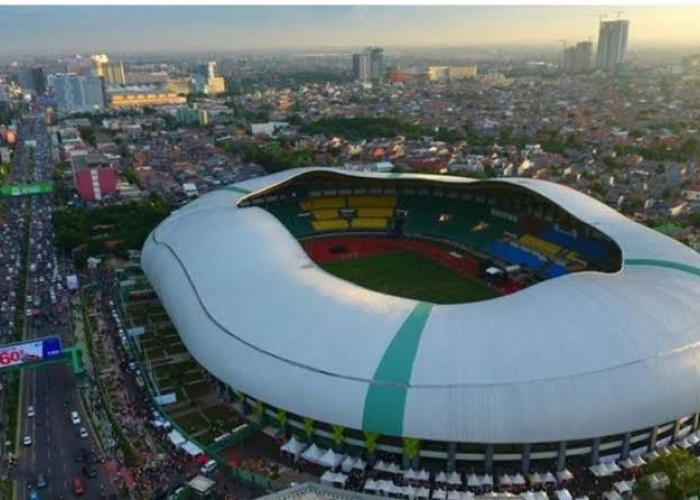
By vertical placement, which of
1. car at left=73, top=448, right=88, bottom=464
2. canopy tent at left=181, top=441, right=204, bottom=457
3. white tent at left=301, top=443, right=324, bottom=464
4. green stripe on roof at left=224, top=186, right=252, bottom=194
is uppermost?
green stripe on roof at left=224, top=186, right=252, bottom=194

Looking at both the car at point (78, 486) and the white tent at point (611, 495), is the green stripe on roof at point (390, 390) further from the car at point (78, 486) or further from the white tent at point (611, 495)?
the car at point (78, 486)

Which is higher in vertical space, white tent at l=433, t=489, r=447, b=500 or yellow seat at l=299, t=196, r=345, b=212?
yellow seat at l=299, t=196, r=345, b=212

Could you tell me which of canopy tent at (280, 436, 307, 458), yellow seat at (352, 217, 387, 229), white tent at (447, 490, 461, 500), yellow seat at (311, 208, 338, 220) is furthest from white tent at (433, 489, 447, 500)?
yellow seat at (311, 208, 338, 220)

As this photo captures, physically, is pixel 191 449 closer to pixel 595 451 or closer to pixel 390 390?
pixel 390 390

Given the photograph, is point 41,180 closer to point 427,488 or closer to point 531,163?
point 531,163

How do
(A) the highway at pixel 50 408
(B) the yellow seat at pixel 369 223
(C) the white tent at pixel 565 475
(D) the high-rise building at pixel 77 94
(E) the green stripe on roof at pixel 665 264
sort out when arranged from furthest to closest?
(D) the high-rise building at pixel 77 94 < (B) the yellow seat at pixel 369 223 < (E) the green stripe on roof at pixel 665 264 < (A) the highway at pixel 50 408 < (C) the white tent at pixel 565 475

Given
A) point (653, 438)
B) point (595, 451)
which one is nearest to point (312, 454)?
point (595, 451)

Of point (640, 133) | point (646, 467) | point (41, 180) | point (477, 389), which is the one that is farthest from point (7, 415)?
point (640, 133)

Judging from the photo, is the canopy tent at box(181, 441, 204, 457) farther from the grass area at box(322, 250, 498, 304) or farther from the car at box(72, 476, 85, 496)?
the grass area at box(322, 250, 498, 304)

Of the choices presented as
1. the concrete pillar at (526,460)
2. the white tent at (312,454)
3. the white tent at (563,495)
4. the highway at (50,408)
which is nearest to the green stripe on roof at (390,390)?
the white tent at (312,454)
